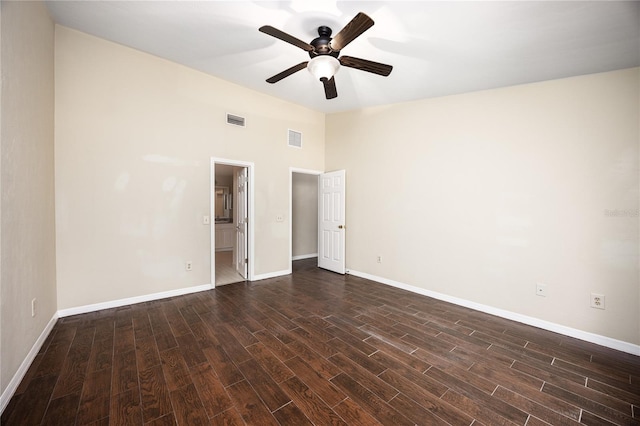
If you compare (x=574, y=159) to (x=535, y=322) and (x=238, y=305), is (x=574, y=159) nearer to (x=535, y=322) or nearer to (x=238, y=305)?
(x=535, y=322)

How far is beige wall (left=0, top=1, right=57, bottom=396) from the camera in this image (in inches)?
68.3

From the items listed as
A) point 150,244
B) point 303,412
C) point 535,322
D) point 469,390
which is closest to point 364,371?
point 303,412

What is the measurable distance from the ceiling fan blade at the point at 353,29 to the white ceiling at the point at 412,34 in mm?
356

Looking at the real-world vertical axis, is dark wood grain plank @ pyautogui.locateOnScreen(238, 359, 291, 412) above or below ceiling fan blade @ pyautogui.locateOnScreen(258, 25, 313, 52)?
below

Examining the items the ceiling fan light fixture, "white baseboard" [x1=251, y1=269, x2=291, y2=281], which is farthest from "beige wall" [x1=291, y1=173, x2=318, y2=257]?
the ceiling fan light fixture

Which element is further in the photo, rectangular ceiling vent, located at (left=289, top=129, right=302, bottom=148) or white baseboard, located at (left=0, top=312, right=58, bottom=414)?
rectangular ceiling vent, located at (left=289, top=129, right=302, bottom=148)

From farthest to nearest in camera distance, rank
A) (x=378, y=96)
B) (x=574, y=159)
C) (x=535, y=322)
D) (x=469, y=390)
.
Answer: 1. (x=378, y=96)
2. (x=535, y=322)
3. (x=574, y=159)
4. (x=469, y=390)

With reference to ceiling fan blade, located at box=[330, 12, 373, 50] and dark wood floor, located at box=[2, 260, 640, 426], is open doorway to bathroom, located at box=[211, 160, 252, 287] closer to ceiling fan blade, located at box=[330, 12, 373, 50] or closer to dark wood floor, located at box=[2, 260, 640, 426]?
dark wood floor, located at box=[2, 260, 640, 426]

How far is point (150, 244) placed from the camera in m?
3.39

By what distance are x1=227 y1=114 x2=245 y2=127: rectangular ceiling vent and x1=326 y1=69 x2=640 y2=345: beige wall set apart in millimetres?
2325

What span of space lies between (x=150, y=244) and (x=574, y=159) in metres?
5.29

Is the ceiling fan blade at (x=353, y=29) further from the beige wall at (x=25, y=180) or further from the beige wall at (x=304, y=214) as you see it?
the beige wall at (x=304, y=214)

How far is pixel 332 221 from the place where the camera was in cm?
517

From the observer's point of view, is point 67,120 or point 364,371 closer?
point 364,371
